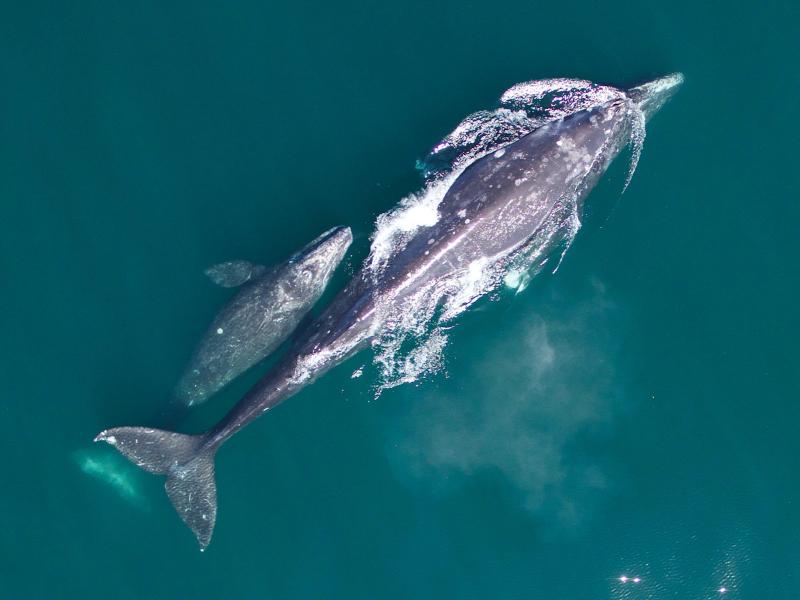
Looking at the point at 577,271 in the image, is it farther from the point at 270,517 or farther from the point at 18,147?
the point at 18,147

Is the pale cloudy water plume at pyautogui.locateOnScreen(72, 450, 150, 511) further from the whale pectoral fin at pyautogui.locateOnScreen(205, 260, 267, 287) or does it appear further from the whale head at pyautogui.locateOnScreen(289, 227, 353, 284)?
the whale head at pyautogui.locateOnScreen(289, 227, 353, 284)

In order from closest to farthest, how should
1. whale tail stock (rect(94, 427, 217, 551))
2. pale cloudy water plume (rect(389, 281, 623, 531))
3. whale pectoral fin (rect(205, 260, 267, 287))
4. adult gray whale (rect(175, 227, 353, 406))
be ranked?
whale tail stock (rect(94, 427, 217, 551)), adult gray whale (rect(175, 227, 353, 406)), whale pectoral fin (rect(205, 260, 267, 287)), pale cloudy water plume (rect(389, 281, 623, 531))

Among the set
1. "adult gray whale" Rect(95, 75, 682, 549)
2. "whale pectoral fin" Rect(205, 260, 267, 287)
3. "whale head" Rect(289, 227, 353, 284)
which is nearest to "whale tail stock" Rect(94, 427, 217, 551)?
"adult gray whale" Rect(95, 75, 682, 549)

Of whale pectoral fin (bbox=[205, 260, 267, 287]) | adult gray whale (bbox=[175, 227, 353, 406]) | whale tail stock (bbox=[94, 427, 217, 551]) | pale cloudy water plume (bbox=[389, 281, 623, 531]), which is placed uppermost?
whale pectoral fin (bbox=[205, 260, 267, 287])

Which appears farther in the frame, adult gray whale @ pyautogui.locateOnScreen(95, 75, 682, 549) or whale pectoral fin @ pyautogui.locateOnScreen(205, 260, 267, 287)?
whale pectoral fin @ pyautogui.locateOnScreen(205, 260, 267, 287)

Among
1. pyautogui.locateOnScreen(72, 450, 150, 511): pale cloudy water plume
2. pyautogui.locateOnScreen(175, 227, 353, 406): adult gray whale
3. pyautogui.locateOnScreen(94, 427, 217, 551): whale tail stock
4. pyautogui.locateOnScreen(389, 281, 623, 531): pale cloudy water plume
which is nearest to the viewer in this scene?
pyautogui.locateOnScreen(94, 427, 217, 551): whale tail stock

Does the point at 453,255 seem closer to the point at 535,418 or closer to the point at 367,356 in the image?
the point at 367,356
